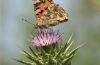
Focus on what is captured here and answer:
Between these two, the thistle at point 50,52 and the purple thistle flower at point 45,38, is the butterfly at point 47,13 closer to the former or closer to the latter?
the purple thistle flower at point 45,38

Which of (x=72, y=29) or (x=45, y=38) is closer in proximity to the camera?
(x=45, y=38)

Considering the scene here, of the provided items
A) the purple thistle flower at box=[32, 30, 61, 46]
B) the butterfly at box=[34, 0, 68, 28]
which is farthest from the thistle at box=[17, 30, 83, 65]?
the butterfly at box=[34, 0, 68, 28]

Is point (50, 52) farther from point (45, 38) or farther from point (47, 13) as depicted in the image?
point (47, 13)

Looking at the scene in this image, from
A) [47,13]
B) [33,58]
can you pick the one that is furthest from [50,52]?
[47,13]

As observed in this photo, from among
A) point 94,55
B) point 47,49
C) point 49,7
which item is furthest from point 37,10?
point 94,55

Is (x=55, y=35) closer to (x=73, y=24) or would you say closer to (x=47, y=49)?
(x=47, y=49)

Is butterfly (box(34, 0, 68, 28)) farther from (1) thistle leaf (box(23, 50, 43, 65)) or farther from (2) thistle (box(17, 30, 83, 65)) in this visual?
(1) thistle leaf (box(23, 50, 43, 65))

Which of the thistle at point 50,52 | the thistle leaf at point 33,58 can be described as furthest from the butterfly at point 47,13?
the thistle leaf at point 33,58

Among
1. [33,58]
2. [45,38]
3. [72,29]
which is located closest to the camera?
[33,58]
